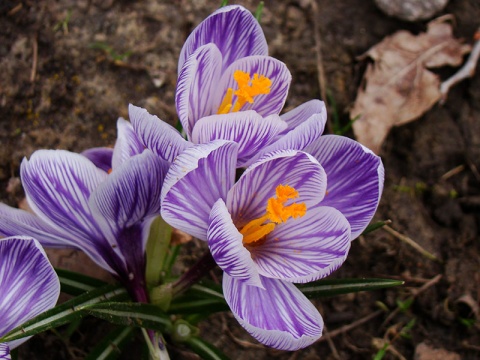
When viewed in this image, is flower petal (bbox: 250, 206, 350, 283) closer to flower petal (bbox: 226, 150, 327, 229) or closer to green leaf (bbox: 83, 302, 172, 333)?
flower petal (bbox: 226, 150, 327, 229)

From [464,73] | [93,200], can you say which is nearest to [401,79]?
[464,73]

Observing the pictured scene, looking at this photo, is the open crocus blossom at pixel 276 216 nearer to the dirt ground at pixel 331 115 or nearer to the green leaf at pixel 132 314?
the green leaf at pixel 132 314

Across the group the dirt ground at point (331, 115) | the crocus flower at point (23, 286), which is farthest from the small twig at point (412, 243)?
the crocus flower at point (23, 286)

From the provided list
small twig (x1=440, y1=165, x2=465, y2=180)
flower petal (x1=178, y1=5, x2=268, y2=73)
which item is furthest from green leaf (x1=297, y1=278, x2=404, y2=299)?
small twig (x1=440, y1=165, x2=465, y2=180)

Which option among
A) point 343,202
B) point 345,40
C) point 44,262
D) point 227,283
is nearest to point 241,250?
point 227,283

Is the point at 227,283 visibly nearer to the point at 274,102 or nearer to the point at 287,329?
the point at 287,329

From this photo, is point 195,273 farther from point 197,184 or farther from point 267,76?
point 267,76
